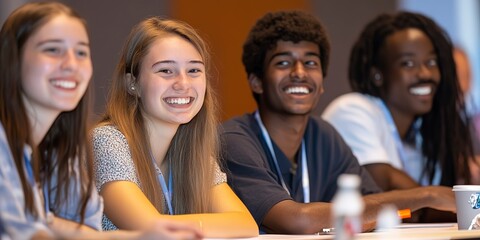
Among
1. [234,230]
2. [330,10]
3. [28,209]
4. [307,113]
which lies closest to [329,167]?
[307,113]

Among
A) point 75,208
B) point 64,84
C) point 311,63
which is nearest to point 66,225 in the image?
point 75,208

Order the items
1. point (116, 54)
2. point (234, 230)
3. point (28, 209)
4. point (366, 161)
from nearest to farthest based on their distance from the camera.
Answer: point (28, 209) → point (234, 230) → point (366, 161) → point (116, 54)

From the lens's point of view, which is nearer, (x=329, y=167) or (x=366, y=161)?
(x=329, y=167)

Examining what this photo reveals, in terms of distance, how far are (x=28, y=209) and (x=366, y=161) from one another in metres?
1.76

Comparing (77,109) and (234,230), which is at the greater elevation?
(77,109)

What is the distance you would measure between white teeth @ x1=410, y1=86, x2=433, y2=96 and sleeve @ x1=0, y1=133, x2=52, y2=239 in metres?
2.00

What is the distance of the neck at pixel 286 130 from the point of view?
119 inches

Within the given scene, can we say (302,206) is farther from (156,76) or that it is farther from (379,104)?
(379,104)

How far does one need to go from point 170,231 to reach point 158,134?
0.87 meters

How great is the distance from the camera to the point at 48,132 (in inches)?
80.4

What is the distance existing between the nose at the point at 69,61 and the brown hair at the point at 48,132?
9cm

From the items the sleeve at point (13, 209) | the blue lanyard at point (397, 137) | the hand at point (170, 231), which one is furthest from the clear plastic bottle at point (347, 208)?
the blue lanyard at point (397, 137)

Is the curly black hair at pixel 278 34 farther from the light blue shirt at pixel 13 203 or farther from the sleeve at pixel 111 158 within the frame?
the light blue shirt at pixel 13 203

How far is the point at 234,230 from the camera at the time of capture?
2.33 metres
